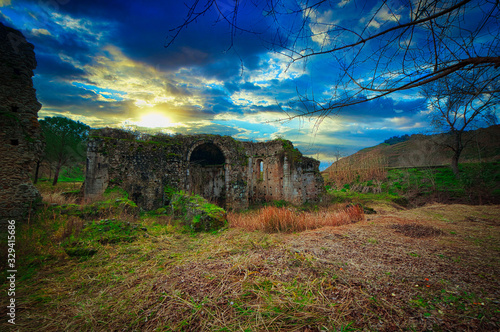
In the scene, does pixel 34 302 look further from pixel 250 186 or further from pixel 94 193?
pixel 250 186

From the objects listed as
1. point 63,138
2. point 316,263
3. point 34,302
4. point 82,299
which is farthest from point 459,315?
point 63,138

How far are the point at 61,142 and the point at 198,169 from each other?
1628 centimetres

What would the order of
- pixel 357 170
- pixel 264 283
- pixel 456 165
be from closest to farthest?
1. pixel 264 283
2. pixel 456 165
3. pixel 357 170

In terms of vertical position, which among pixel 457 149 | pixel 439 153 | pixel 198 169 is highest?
pixel 439 153

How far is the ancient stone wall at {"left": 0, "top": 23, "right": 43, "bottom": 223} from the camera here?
6.26 metres

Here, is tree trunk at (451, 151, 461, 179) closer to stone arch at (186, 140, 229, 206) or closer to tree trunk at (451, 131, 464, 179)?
tree trunk at (451, 131, 464, 179)

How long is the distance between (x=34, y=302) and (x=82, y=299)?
606 millimetres

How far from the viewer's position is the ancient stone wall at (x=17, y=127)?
6.26 metres

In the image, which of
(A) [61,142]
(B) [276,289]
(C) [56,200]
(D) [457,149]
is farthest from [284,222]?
(A) [61,142]

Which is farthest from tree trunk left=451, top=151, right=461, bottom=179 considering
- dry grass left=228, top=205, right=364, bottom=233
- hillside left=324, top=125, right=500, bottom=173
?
dry grass left=228, top=205, right=364, bottom=233

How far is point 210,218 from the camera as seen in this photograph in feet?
19.3

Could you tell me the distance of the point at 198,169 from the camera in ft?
55.3

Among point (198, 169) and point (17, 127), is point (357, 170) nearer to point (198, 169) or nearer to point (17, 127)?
point (198, 169)

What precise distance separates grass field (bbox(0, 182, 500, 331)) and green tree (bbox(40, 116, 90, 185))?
72.3 ft
